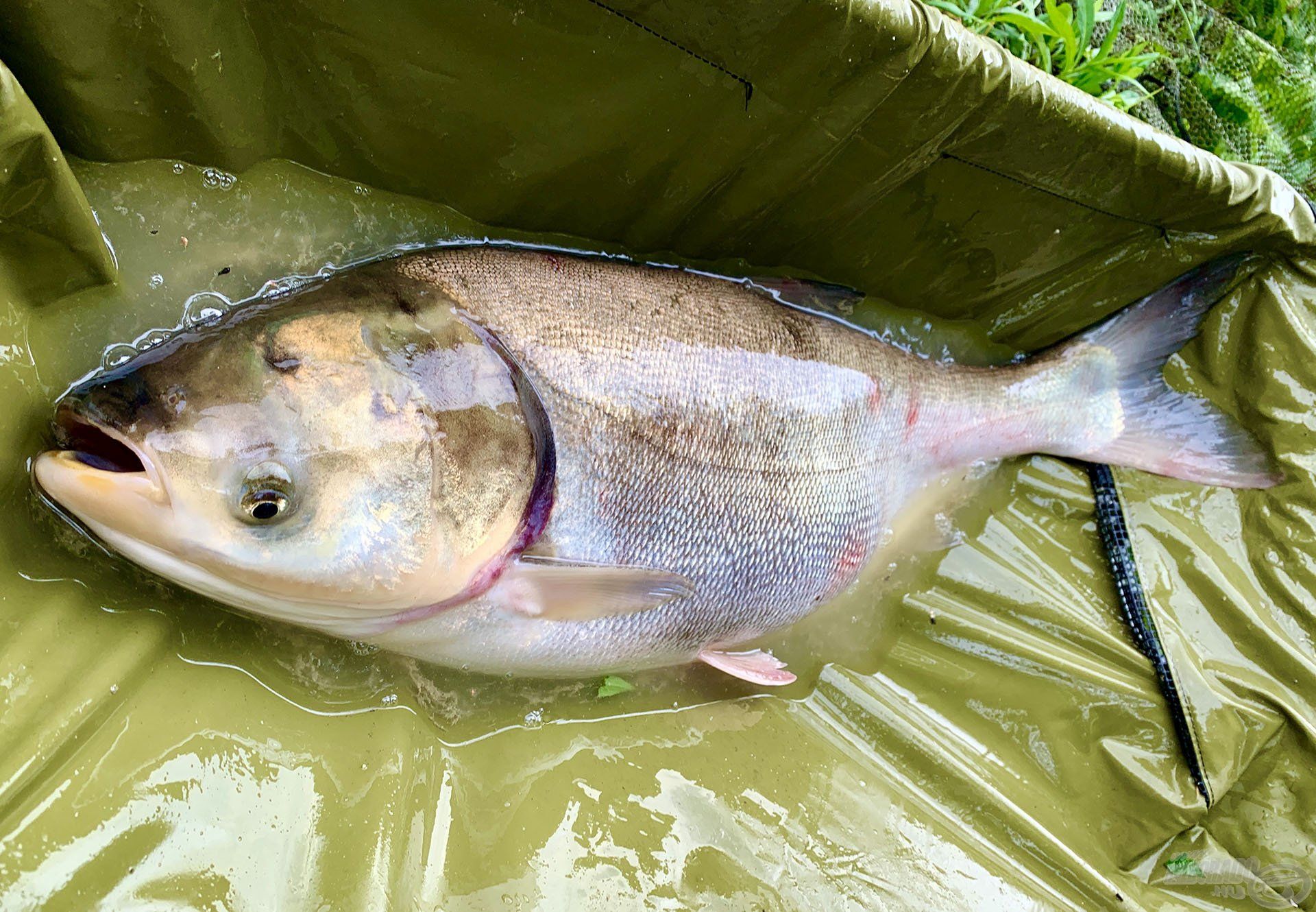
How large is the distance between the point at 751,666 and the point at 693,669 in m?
0.17

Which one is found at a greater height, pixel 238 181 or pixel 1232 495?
pixel 1232 495

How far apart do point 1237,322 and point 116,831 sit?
2996 mm

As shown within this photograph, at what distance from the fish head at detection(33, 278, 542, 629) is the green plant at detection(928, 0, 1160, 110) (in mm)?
1714

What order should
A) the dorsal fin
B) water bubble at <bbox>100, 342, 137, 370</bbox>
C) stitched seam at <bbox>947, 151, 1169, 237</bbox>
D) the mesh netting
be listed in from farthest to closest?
the mesh netting < the dorsal fin < stitched seam at <bbox>947, 151, 1169, 237</bbox> < water bubble at <bbox>100, 342, 137, 370</bbox>

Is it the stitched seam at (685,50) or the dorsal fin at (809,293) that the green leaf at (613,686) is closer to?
the dorsal fin at (809,293)

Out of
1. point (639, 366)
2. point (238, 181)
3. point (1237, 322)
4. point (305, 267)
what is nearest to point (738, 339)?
→ point (639, 366)

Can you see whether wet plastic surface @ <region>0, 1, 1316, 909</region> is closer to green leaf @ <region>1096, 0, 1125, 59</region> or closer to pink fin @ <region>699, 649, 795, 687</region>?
pink fin @ <region>699, 649, 795, 687</region>

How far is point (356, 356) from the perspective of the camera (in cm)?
142

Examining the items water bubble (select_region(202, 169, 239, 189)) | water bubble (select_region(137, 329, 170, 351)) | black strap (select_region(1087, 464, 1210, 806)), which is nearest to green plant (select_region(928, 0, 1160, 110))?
black strap (select_region(1087, 464, 1210, 806))

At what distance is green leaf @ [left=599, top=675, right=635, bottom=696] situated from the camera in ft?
6.43

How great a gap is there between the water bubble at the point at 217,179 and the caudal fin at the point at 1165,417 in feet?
7.41

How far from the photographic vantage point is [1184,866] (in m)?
2.23

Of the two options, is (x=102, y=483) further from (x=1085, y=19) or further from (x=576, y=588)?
(x=1085, y=19)

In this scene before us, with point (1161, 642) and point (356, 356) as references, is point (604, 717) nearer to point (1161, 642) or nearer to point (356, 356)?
point (356, 356)
